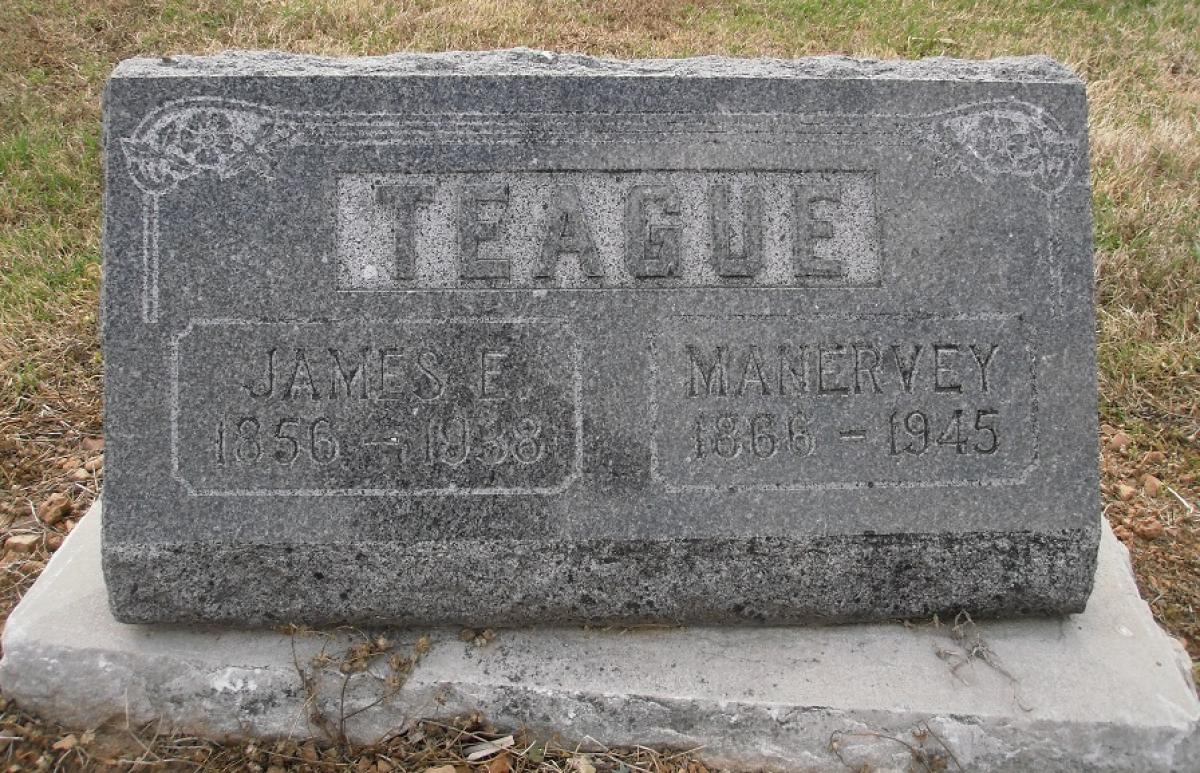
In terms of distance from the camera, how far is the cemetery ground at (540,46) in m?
2.91

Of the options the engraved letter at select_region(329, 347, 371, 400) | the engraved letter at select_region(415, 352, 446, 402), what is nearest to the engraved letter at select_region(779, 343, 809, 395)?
the engraved letter at select_region(415, 352, 446, 402)

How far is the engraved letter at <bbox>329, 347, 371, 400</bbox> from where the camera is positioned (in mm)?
2406

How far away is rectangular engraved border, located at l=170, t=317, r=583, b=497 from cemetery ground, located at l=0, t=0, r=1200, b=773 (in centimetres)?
45

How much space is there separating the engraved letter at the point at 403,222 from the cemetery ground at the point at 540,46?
1049 mm

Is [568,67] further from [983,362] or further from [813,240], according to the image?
[983,362]

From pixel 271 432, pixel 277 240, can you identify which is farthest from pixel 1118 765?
pixel 277 240

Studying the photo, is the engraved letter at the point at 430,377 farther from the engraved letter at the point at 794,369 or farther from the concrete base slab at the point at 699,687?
the engraved letter at the point at 794,369

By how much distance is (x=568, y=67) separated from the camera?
2.55 m

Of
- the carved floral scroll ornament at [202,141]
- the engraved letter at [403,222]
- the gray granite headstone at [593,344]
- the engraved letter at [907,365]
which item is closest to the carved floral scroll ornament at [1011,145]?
the gray granite headstone at [593,344]

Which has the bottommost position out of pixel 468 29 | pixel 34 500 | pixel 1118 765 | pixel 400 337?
pixel 1118 765

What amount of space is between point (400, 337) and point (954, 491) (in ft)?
5.29

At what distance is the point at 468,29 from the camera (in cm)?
635

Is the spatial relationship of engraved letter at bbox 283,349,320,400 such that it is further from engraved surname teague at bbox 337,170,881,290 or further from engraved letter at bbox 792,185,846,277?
engraved letter at bbox 792,185,846,277

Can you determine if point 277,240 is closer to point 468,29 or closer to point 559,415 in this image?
point 559,415
